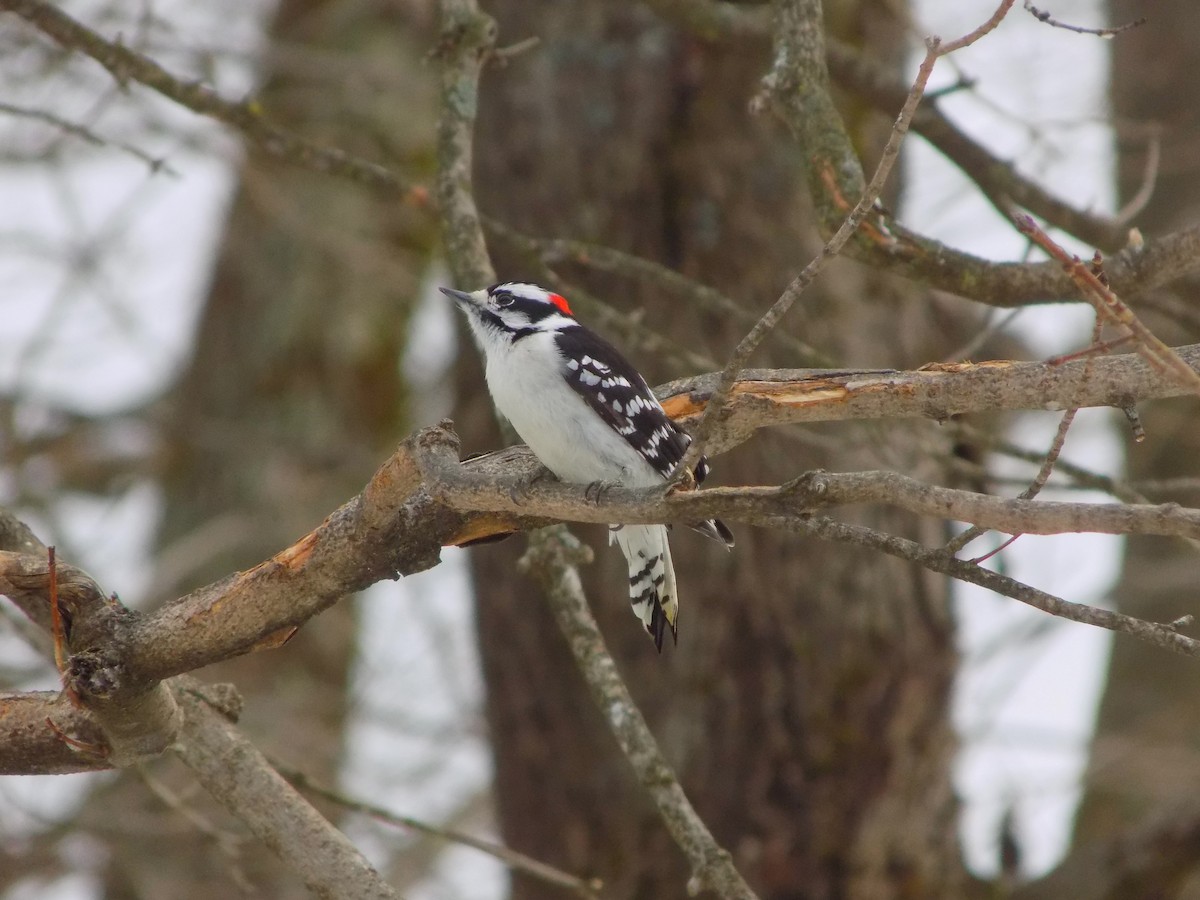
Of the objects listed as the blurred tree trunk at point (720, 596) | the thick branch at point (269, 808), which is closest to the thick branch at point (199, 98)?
the blurred tree trunk at point (720, 596)

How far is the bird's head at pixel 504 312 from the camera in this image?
4.38m

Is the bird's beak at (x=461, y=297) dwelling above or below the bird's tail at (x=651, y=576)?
above

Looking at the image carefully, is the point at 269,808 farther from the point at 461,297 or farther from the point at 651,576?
the point at 461,297

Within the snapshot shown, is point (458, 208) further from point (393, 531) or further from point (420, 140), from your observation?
point (420, 140)

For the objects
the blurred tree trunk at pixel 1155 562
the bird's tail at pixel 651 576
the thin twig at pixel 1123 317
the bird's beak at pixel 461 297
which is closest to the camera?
the thin twig at pixel 1123 317

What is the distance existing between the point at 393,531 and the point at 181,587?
7.30m

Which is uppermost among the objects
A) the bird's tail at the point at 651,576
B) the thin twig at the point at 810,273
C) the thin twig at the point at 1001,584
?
the bird's tail at the point at 651,576

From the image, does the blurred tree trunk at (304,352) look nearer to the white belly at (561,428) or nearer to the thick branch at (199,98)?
the thick branch at (199,98)

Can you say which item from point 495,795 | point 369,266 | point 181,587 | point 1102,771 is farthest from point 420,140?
point 1102,771

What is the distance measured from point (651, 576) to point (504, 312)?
1.07 metres

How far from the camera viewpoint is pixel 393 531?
3.09m

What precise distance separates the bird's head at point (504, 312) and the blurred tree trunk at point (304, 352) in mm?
4857

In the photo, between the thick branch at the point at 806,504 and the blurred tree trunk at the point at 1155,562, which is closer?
the thick branch at the point at 806,504

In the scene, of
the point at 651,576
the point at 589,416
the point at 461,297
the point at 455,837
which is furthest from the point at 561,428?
the point at 455,837
